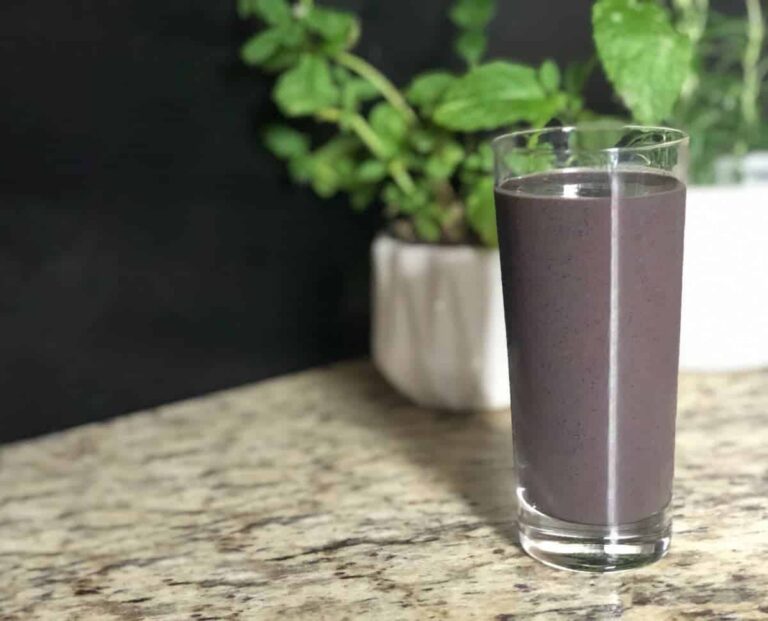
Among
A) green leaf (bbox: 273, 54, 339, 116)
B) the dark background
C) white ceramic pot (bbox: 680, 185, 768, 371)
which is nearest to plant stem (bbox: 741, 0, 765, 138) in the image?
white ceramic pot (bbox: 680, 185, 768, 371)

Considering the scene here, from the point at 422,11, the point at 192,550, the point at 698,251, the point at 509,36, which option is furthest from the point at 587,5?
the point at 192,550

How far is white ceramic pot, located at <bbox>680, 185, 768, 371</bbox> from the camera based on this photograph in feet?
3.72

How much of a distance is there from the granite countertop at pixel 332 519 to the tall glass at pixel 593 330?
4 cm

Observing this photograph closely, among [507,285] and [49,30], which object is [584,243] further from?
[49,30]

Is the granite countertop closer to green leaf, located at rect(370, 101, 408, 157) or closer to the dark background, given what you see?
the dark background

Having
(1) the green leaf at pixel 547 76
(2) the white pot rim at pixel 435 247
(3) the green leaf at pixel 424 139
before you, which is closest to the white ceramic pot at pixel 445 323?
(2) the white pot rim at pixel 435 247

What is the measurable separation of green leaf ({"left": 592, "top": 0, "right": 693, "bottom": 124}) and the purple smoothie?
4.5 inches

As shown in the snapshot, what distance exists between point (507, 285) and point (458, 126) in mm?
217

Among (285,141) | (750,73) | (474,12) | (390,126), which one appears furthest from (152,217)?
(750,73)

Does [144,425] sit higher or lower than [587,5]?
lower

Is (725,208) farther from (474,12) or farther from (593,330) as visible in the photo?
(593,330)

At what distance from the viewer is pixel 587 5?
4.52 feet

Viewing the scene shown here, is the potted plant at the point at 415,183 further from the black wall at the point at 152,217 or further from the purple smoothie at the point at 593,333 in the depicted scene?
the purple smoothie at the point at 593,333

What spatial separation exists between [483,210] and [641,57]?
0.97 feet
